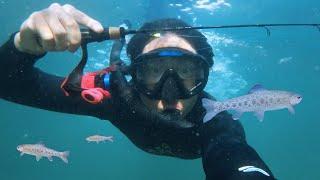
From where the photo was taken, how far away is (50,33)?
9.47ft

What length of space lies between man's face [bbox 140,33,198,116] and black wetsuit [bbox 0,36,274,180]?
15cm

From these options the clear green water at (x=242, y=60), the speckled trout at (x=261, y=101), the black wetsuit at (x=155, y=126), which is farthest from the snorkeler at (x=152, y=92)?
the clear green water at (x=242, y=60)

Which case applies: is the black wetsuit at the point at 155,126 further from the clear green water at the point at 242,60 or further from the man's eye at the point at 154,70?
the clear green water at the point at 242,60

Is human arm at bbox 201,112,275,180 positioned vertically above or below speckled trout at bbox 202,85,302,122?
below

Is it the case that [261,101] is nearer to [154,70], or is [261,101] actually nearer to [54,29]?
[154,70]

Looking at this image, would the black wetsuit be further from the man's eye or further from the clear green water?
the clear green water

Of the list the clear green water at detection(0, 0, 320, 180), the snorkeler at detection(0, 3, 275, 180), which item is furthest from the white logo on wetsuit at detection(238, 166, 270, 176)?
the clear green water at detection(0, 0, 320, 180)

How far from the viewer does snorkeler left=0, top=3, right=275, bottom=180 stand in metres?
3.20

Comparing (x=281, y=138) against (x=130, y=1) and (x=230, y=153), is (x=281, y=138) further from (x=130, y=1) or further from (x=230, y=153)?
(x=230, y=153)

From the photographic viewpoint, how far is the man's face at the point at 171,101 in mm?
5207

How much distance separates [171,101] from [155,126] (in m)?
0.59

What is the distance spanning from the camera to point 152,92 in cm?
526

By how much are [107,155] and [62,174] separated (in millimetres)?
31580

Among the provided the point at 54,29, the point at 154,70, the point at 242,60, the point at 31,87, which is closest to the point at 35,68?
the point at 31,87
